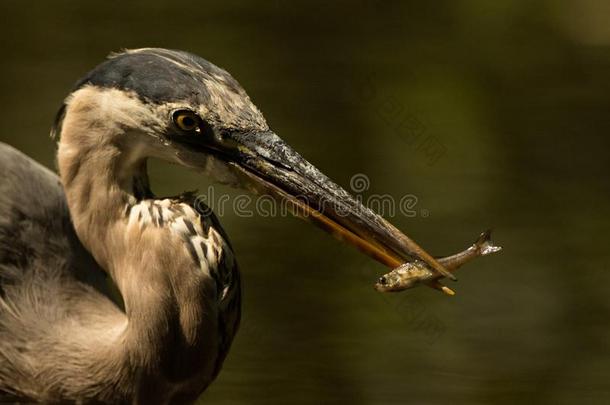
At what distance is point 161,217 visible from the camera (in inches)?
149

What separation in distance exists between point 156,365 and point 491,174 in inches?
119

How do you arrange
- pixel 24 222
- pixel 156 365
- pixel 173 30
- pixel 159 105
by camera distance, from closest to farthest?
pixel 159 105 → pixel 156 365 → pixel 24 222 → pixel 173 30

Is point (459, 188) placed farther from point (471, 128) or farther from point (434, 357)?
point (434, 357)

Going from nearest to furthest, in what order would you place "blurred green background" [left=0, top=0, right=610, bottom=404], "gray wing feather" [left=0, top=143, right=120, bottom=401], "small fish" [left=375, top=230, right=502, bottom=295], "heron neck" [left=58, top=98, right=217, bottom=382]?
"small fish" [left=375, top=230, right=502, bottom=295]
"heron neck" [left=58, top=98, right=217, bottom=382]
"gray wing feather" [left=0, top=143, right=120, bottom=401]
"blurred green background" [left=0, top=0, right=610, bottom=404]

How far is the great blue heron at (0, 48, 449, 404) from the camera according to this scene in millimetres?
3697

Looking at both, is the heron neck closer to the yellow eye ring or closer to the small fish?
the yellow eye ring

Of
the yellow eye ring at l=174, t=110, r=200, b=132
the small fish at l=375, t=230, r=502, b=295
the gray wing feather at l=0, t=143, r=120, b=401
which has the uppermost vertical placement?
the yellow eye ring at l=174, t=110, r=200, b=132

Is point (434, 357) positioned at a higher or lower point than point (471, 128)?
lower

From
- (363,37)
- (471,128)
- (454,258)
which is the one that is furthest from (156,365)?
(363,37)

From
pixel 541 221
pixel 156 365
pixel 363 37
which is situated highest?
pixel 363 37

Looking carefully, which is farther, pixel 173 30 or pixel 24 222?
pixel 173 30

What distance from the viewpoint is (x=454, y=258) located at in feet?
12.2

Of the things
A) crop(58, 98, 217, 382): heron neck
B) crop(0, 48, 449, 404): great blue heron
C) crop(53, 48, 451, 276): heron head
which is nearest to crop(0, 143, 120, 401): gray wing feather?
crop(0, 48, 449, 404): great blue heron

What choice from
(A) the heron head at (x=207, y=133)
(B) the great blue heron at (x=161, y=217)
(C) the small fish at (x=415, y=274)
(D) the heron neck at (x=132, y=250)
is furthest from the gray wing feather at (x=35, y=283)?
(C) the small fish at (x=415, y=274)
